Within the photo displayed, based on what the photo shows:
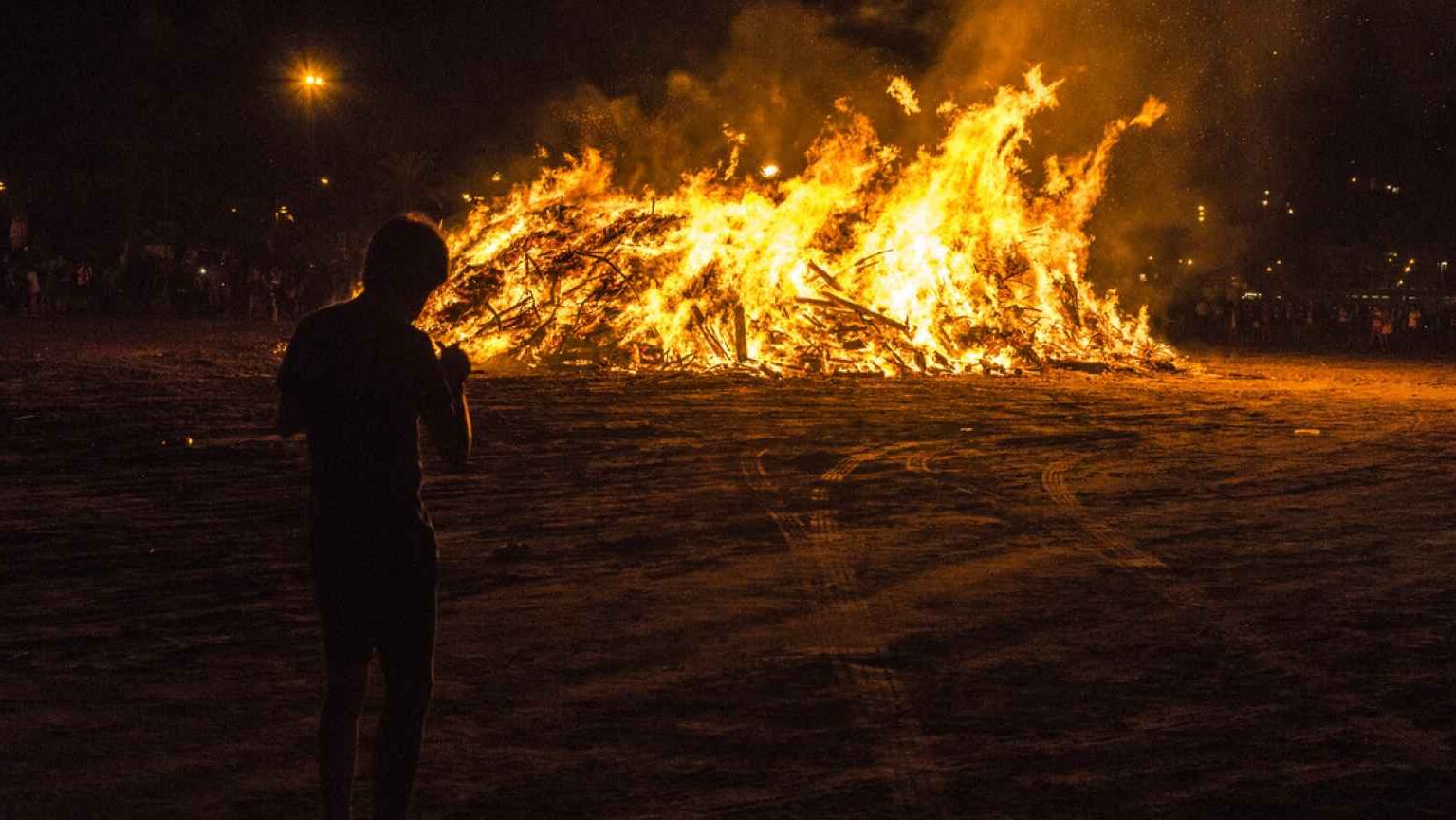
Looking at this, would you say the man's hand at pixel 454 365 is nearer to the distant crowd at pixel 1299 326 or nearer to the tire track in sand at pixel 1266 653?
the tire track in sand at pixel 1266 653

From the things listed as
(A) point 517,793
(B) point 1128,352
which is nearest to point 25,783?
(A) point 517,793

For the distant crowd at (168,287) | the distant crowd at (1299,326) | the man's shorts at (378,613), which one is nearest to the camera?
the man's shorts at (378,613)

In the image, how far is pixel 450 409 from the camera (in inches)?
144

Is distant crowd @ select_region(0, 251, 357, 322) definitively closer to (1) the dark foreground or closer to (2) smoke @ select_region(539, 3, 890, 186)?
(2) smoke @ select_region(539, 3, 890, 186)

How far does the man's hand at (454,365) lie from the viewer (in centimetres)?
364

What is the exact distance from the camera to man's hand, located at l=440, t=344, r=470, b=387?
12.0 ft

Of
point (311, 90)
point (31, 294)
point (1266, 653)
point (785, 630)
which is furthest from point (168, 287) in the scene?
point (1266, 653)

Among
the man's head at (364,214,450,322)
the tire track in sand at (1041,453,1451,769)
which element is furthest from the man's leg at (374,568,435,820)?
the tire track in sand at (1041,453,1451,769)

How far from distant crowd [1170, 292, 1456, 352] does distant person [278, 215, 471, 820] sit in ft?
124

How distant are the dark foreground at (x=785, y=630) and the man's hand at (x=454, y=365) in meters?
1.38

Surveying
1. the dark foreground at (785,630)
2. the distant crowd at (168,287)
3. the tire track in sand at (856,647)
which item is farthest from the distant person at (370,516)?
the distant crowd at (168,287)

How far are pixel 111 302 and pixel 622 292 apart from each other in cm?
2846

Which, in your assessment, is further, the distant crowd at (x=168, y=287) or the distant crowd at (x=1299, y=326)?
the distant crowd at (x=168, y=287)

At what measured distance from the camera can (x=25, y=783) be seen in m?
4.29
